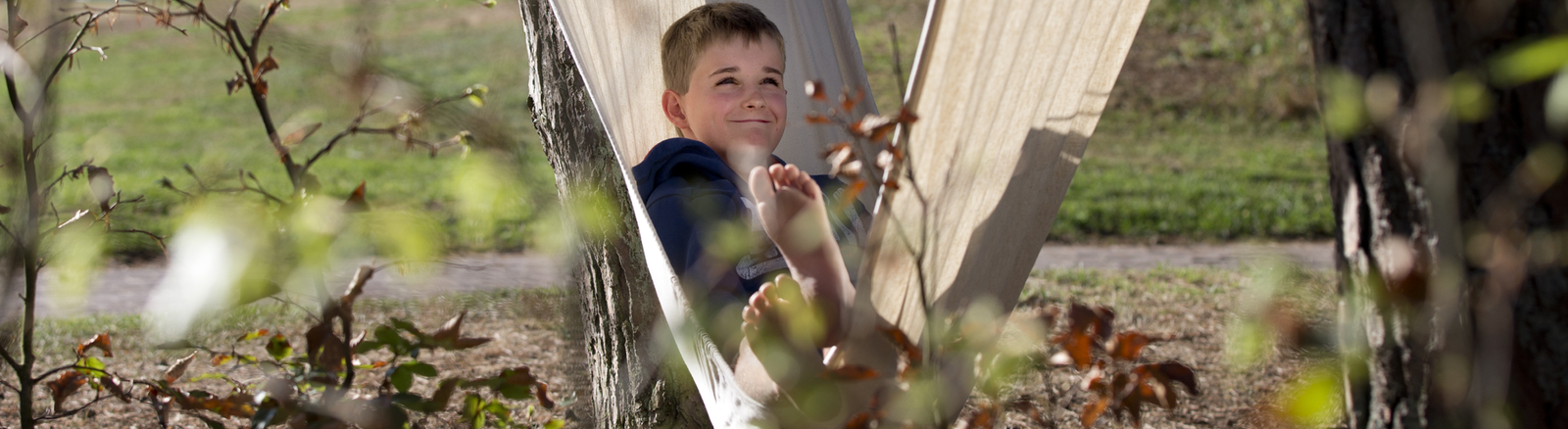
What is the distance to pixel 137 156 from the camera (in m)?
7.58

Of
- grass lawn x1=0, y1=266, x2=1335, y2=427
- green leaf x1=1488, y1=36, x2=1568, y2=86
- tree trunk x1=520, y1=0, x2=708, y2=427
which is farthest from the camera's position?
grass lawn x1=0, y1=266, x2=1335, y2=427

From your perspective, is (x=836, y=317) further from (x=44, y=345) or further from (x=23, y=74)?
(x=44, y=345)

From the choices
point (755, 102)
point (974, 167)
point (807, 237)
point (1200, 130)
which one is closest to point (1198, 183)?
point (1200, 130)

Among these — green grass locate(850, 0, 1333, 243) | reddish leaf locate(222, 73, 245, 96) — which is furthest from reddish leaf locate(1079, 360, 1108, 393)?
green grass locate(850, 0, 1333, 243)

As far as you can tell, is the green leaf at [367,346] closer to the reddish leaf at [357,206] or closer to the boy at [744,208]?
the reddish leaf at [357,206]

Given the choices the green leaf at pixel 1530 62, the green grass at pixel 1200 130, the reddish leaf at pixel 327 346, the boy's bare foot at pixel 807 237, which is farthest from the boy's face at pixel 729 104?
the green grass at pixel 1200 130

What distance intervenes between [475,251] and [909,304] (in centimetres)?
452

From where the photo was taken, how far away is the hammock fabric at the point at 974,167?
3.91 ft

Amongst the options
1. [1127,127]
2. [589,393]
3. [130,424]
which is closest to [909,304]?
[589,393]

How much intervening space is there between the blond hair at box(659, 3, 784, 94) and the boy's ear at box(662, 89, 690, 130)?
1 cm

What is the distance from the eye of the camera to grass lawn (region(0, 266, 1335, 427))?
2.58 metres

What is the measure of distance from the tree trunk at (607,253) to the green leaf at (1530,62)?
1.42 meters

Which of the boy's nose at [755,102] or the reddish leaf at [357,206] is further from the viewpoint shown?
the boy's nose at [755,102]

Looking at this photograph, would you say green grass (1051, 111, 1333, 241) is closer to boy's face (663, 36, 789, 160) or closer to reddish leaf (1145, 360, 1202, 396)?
boy's face (663, 36, 789, 160)
